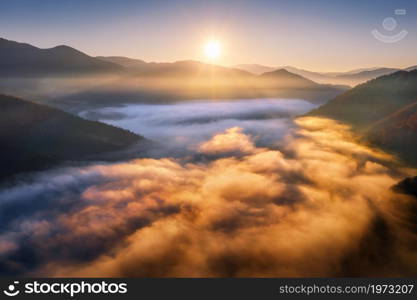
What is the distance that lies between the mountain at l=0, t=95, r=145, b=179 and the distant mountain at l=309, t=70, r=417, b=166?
87.2 metres

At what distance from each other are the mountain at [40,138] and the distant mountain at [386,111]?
87202 millimetres

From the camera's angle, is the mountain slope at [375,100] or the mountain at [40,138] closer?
the mountain at [40,138]

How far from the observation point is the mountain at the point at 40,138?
6744 cm

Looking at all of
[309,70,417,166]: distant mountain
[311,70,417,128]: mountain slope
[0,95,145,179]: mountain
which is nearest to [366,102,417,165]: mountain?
[309,70,417,166]: distant mountain

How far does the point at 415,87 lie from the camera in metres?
109

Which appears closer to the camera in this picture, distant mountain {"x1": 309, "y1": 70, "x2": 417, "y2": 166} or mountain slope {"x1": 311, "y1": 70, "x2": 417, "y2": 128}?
distant mountain {"x1": 309, "y1": 70, "x2": 417, "y2": 166}

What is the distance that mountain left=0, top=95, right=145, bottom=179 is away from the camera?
67438 millimetres

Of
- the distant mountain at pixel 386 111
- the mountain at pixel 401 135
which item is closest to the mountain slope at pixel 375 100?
the distant mountain at pixel 386 111

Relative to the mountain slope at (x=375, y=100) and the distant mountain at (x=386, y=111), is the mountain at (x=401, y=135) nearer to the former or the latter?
the distant mountain at (x=386, y=111)

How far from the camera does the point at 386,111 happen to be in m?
100

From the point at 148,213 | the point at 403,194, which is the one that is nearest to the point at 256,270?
the point at 148,213

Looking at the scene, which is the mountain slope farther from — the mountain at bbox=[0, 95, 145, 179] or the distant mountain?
the mountain at bbox=[0, 95, 145, 179]

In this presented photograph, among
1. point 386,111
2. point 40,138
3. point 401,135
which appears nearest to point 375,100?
point 386,111

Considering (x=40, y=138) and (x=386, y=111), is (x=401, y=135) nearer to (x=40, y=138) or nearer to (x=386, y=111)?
(x=386, y=111)
